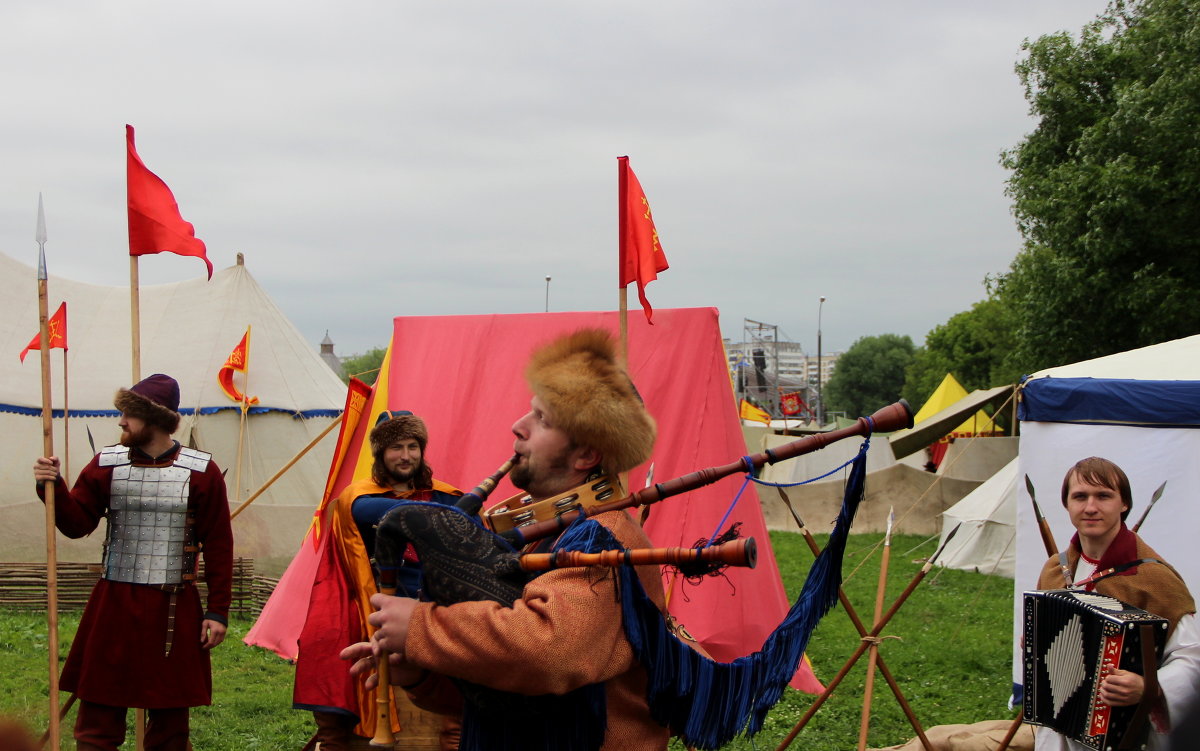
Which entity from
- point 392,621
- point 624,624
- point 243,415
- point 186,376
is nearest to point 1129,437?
point 624,624

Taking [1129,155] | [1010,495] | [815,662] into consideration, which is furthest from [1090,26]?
[815,662]

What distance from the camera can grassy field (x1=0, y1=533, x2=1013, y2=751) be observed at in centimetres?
536

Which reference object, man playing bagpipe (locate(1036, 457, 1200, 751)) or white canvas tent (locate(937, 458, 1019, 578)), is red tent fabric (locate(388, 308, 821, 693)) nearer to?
man playing bagpipe (locate(1036, 457, 1200, 751))

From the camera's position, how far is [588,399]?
6.69 ft

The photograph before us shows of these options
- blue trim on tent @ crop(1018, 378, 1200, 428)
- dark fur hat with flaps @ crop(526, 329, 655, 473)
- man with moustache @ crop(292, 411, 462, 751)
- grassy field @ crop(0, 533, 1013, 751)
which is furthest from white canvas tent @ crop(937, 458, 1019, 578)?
dark fur hat with flaps @ crop(526, 329, 655, 473)

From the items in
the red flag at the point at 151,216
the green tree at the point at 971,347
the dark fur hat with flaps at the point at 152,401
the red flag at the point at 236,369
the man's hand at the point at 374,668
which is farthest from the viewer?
the green tree at the point at 971,347

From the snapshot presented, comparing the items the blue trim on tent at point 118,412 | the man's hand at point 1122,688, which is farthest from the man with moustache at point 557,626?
the blue trim on tent at point 118,412

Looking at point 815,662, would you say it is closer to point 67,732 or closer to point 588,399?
point 67,732

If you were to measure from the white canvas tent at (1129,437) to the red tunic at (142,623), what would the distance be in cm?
396

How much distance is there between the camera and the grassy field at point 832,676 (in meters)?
5.36

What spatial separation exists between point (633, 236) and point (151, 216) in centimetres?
219

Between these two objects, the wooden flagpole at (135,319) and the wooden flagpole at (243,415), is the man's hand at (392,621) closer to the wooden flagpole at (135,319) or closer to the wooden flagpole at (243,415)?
the wooden flagpole at (135,319)

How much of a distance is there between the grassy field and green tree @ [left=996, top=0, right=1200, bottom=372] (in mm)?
6007

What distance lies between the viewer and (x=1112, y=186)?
13.5 metres
